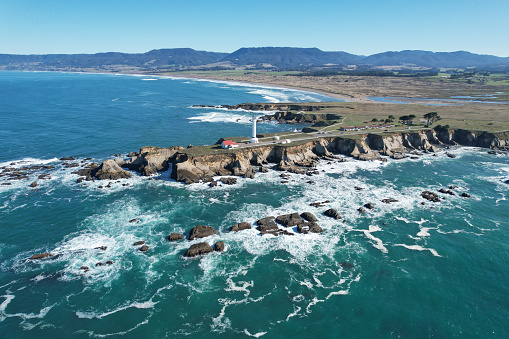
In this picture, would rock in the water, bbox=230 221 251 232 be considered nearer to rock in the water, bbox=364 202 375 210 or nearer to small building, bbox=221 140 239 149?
rock in the water, bbox=364 202 375 210

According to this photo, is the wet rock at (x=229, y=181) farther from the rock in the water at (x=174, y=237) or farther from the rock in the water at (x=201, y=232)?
the rock in the water at (x=174, y=237)

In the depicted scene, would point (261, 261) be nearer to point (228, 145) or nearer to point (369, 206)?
point (369, 206)

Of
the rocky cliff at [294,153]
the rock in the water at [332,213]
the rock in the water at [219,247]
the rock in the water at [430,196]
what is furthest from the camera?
the rocky cliff at [294,153]

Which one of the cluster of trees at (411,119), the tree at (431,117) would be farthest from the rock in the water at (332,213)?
the tree at (431,117)

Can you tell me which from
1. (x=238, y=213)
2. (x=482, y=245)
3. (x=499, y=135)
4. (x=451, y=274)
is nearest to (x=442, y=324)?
(x=451, y=274)

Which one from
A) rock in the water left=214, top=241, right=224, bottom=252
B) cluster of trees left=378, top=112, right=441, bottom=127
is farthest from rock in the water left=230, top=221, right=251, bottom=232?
cluster of trees left=378, top=112, right=441, bottom=127

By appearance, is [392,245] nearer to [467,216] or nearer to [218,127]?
[467,216]

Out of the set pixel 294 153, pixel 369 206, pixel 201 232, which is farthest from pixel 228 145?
pixel 369 206
